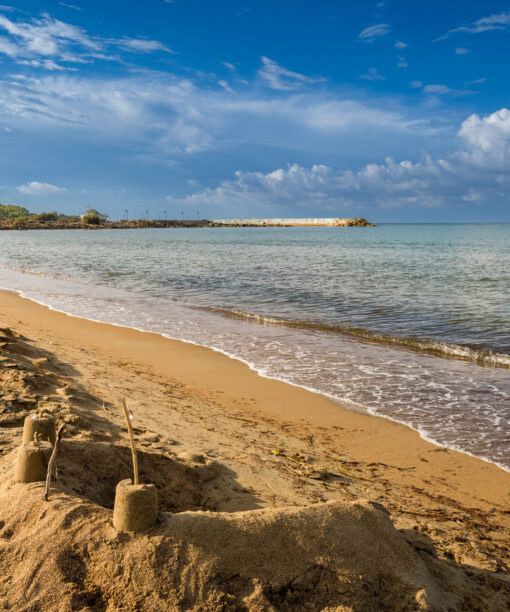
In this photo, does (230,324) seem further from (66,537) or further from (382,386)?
(66,537)

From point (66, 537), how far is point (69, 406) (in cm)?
286

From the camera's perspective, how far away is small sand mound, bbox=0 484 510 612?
241cm

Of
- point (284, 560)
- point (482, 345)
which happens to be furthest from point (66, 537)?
point (482, 345)

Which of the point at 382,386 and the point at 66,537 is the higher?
the point at 66,537

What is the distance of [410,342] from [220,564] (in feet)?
31.2

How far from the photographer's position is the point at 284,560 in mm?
2598

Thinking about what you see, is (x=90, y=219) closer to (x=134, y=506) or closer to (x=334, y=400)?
(x=334, y=400)

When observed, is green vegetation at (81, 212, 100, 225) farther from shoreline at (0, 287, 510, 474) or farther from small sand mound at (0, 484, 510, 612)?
small sand mound at (0, 484, 510, 612)

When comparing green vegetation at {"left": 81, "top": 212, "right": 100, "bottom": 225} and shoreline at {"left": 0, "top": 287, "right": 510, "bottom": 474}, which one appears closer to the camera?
shoreline at {"left": 0, "top": 287, "right": 510, "bottom": 474}

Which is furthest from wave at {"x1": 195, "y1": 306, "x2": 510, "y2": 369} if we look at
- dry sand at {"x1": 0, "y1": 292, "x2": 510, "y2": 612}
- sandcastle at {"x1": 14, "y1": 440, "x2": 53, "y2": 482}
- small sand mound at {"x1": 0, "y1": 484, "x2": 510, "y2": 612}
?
sandcastle at {"x1": 14, "y1": 440, "x2": 53, "y2": 482}

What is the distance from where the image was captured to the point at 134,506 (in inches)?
99.7

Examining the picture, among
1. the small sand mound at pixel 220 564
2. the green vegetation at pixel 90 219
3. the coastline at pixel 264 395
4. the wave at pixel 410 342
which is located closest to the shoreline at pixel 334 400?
the coastline at pixel 264 395

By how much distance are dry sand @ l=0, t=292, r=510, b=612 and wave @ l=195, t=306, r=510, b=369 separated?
4.40m

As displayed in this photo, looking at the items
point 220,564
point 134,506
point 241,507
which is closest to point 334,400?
point 241,507
